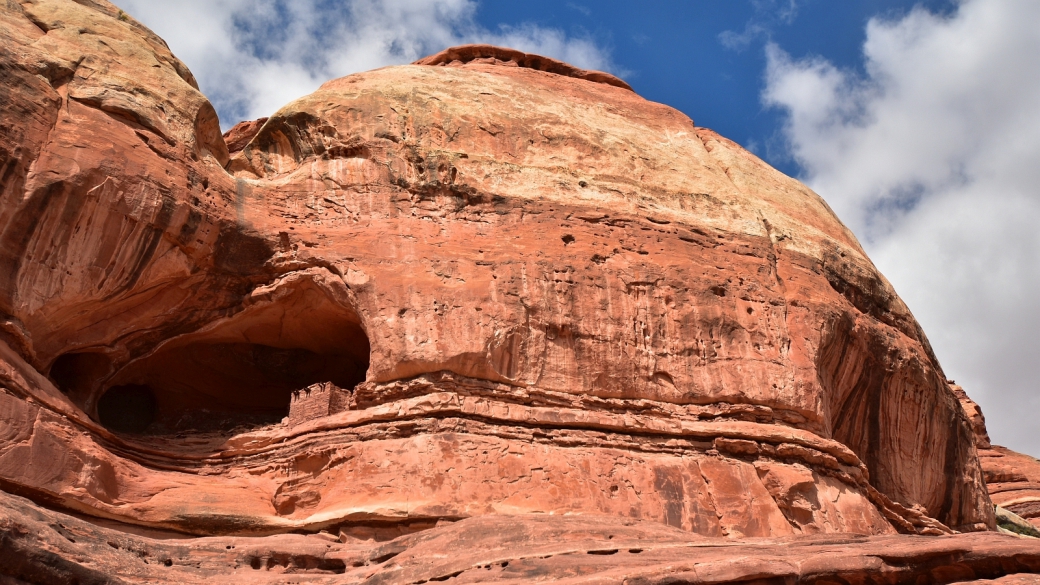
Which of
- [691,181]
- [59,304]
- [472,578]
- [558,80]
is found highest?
[558,80]

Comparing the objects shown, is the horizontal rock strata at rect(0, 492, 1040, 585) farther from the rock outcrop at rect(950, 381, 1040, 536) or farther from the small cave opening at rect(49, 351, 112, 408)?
the rock outcrop at rect(950, 381, 1040, 536)

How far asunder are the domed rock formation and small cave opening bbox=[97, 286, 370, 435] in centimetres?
5

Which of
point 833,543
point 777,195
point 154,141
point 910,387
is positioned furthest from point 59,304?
point 910,387

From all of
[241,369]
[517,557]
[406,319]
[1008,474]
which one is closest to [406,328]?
[406,319]

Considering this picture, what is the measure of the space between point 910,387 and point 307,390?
416 inches

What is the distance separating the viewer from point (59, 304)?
592 inches

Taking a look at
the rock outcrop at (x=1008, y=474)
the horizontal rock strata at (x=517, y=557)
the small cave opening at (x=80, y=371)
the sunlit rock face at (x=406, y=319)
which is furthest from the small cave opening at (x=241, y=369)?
the rock outcrop at (x=1008, y=474)

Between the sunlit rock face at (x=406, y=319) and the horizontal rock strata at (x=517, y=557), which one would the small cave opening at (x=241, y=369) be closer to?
the sunlit rock face at (x=406, y=319)

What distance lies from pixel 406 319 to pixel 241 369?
178 inches

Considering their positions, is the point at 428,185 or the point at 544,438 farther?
the point at 428,185

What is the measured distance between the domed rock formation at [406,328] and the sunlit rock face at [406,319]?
0.04 m

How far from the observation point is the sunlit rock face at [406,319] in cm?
1477

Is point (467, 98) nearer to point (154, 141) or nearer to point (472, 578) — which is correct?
point (154, 141)

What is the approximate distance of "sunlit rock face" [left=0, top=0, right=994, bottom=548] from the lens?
14.8 metres
